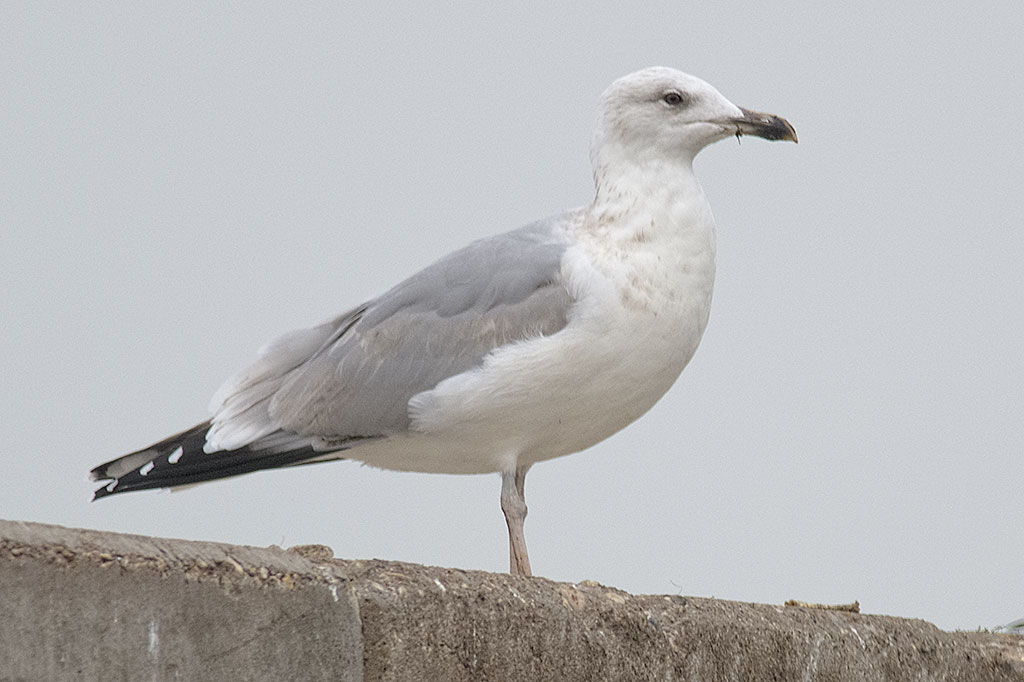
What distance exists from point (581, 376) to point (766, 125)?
1102 millimetres

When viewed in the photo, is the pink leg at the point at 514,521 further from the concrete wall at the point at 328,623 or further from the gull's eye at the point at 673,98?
the gull's eye at the point at 673,98

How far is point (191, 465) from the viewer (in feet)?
15.9

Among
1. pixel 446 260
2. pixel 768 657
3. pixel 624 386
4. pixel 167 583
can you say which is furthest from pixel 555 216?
pixel 167 583

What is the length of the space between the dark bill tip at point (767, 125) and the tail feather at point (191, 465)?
1750 millimetres

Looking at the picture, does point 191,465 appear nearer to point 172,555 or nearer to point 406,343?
point 406,343

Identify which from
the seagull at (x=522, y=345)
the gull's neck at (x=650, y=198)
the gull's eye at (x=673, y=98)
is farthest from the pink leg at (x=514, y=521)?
the gull's eye at (x=673, y=98)

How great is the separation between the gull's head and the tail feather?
1.44m

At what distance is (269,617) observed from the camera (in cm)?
270

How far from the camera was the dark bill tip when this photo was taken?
4.81 m

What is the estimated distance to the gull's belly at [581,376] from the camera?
4.38 meters

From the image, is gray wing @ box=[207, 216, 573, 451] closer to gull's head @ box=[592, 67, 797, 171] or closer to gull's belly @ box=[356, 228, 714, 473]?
gull's belly @ box=[356, 228, 714, 473]

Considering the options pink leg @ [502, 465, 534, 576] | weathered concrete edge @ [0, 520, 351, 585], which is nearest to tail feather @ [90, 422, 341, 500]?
pink leg @ [502, 465, 534, 576]

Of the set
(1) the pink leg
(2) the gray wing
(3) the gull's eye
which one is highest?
(3) the gull's eye

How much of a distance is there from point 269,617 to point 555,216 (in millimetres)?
A: 2512
